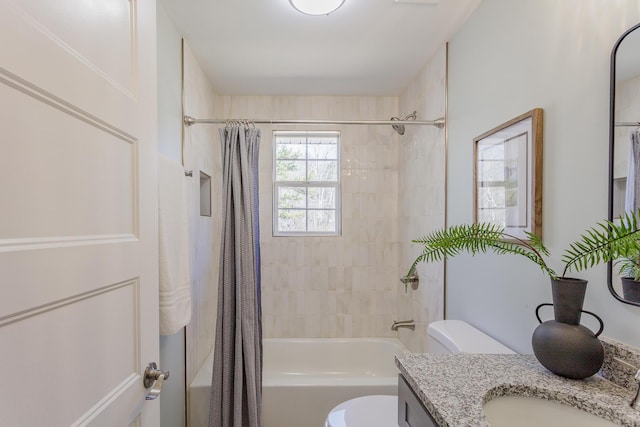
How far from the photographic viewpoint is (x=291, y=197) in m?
2.84

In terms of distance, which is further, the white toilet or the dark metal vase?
the white toilet

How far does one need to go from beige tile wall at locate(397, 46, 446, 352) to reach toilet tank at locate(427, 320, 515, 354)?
39cm

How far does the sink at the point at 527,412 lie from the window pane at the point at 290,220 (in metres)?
2.16

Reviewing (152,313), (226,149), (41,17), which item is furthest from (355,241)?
(41,17)

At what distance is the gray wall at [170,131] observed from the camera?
158cm

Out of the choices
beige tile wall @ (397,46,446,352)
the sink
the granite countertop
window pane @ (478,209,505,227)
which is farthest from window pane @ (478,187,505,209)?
the sink

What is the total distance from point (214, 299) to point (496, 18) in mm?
2533

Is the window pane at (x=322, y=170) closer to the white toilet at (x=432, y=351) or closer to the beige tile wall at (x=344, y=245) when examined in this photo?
the beige tile wall at (x=344, y=245)

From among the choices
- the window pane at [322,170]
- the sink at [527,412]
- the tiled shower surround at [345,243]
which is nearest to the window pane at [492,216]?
the sink at [527,412]

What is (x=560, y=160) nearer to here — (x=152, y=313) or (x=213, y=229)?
(x=152, y=313)

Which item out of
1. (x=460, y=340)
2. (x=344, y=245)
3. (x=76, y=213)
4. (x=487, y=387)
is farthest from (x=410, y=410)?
(x=344, y=245)

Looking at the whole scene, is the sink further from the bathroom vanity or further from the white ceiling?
the white ceiling

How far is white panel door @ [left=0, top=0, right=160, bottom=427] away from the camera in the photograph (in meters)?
0.50

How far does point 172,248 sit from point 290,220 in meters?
1.54
